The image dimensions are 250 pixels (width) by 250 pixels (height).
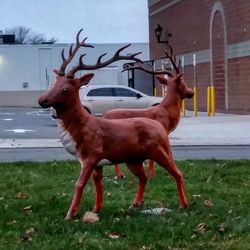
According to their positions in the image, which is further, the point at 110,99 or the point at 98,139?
the point at 110,99

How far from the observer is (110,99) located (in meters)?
30.9

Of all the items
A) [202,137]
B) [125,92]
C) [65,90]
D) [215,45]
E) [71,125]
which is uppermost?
[215,45]

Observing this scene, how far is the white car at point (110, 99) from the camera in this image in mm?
30453

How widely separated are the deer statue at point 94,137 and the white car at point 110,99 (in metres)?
21.6

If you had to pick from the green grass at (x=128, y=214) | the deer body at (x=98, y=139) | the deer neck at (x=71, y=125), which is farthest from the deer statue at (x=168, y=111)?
the deer neck at (x=71, y=125)

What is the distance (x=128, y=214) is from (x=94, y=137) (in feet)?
3.15

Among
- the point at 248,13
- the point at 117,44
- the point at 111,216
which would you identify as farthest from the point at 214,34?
the point at 111,216

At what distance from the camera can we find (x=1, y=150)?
19312 millimetres

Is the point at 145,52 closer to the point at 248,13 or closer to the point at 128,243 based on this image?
the point at 248,13

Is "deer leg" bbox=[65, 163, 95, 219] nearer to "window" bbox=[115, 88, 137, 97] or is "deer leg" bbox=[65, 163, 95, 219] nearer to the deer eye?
the deer eye

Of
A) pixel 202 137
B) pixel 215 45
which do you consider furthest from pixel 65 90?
pixel 215 45

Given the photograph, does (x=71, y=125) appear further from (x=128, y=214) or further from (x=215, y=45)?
(x=215, y=45)

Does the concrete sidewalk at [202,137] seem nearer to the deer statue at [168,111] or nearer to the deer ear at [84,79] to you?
the deer statue at [168,111]

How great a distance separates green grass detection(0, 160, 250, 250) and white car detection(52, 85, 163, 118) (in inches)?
700
